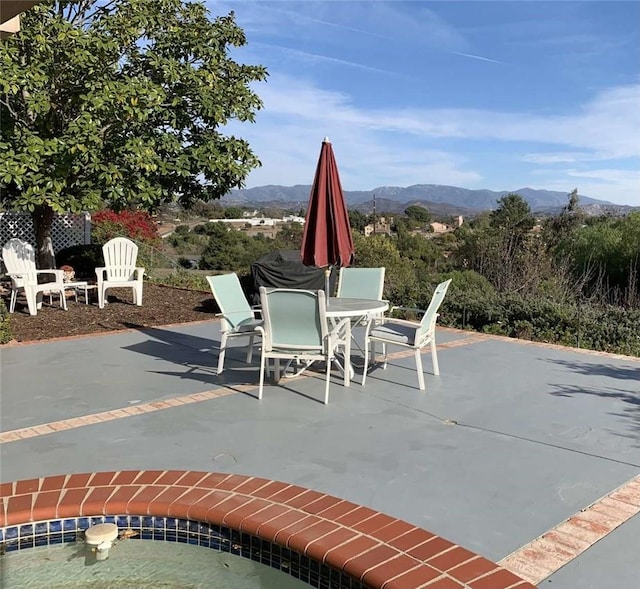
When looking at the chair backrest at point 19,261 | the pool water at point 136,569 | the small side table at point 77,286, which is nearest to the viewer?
the pool water at point 136,569

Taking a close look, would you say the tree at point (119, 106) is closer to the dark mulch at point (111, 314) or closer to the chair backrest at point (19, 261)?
the chair backrest at point (19, 261)

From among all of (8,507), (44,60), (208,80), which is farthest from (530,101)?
(8,507)

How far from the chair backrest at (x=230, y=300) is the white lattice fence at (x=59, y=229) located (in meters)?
7.77

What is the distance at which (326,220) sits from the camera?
5.18m

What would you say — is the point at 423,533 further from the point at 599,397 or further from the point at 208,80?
the point at 208,80

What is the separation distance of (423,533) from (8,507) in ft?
6.17

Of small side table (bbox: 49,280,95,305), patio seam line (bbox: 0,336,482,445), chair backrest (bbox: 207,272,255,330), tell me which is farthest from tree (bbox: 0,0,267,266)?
patio seam line (bbox: 0,336,482,445)

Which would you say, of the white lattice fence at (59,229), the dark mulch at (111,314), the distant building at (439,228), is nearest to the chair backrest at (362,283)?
the dark mulch at (111,314)

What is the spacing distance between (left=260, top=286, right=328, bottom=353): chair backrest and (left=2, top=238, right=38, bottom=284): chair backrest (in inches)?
204

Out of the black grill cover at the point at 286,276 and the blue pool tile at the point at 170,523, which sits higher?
the black grill cover at the point at 286,276

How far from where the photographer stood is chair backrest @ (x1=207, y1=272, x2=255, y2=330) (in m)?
5.40

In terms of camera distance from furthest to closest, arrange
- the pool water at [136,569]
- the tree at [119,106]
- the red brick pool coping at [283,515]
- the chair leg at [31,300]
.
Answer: the chair leg at [31,300]
the tree at [119,106]
the pool water at [136,569]
the red brick pool coping at [283,515]

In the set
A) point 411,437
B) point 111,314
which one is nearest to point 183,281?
point 111,314

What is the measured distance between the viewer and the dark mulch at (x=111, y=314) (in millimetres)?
7508
